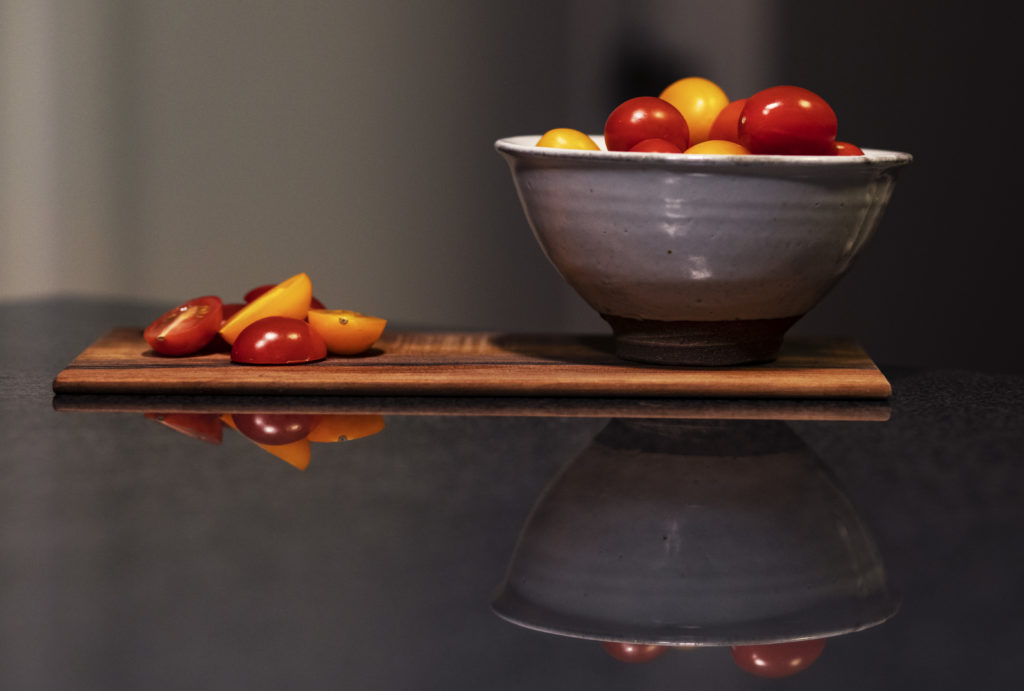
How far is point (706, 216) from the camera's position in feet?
3.38

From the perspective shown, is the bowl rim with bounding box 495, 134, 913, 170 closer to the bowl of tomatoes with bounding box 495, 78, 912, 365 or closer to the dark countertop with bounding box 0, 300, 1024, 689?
the bowl of tomatoes with bounding box 495, 78, 912, 365

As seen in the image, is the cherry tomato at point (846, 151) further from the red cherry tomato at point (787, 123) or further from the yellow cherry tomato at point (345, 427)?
the yellow cherry tomato at point (345, 427)

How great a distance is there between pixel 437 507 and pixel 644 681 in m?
0.25

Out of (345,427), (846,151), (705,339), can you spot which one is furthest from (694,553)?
(846,151)

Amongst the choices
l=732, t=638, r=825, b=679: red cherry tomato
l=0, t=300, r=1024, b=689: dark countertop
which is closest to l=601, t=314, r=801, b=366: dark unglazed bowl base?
l=0, t=300, r=1024, b=689: dark countertop

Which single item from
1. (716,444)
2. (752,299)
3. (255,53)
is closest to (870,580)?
(716,444)

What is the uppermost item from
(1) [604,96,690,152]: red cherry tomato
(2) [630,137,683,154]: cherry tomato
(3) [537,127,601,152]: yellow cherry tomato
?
(1) [604,96,690,152]: red cherry tomato

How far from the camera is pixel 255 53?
11.3 feet

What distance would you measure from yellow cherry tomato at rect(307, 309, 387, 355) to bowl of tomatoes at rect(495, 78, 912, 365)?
17 centimetres


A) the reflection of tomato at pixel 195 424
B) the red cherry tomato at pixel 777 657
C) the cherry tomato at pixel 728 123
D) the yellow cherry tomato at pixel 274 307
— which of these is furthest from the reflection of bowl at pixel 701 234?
the red cherry tomato at pixel 777 657

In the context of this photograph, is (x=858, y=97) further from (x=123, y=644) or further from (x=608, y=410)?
(x=123, y=644)

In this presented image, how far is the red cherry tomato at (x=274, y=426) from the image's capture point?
879mm

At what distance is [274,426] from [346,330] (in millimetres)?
240

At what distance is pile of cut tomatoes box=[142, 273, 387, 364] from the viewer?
43.5 inches
